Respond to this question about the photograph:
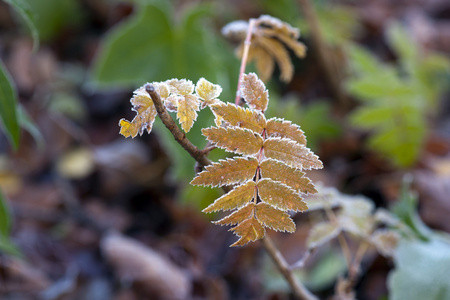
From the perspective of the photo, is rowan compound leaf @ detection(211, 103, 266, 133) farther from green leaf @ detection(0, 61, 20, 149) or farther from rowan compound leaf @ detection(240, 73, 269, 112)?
green leaf @ detection(0, 61, 20, 149)

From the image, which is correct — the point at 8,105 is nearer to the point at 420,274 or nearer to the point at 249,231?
the point at 249,231

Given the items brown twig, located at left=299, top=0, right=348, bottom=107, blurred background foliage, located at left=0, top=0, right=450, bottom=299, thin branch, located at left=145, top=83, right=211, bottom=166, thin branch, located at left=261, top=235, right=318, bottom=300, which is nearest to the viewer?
thin branch, located at left=145, top=83, right=211, bottom=166

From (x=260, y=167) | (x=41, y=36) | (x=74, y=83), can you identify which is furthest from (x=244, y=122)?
(x=41, y=36)

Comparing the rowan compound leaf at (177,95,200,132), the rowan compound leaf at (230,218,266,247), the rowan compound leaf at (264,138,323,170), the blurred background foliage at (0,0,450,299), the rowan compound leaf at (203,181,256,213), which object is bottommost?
the blurred background foliage at (0,0,450,299)

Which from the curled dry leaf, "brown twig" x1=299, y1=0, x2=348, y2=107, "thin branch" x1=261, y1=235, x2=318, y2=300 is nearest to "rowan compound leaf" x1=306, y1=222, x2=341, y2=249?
"thin branch" x1=261, y1=235, x2=318, y2=300

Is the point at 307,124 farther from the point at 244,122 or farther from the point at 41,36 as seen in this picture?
the point at 41,36
